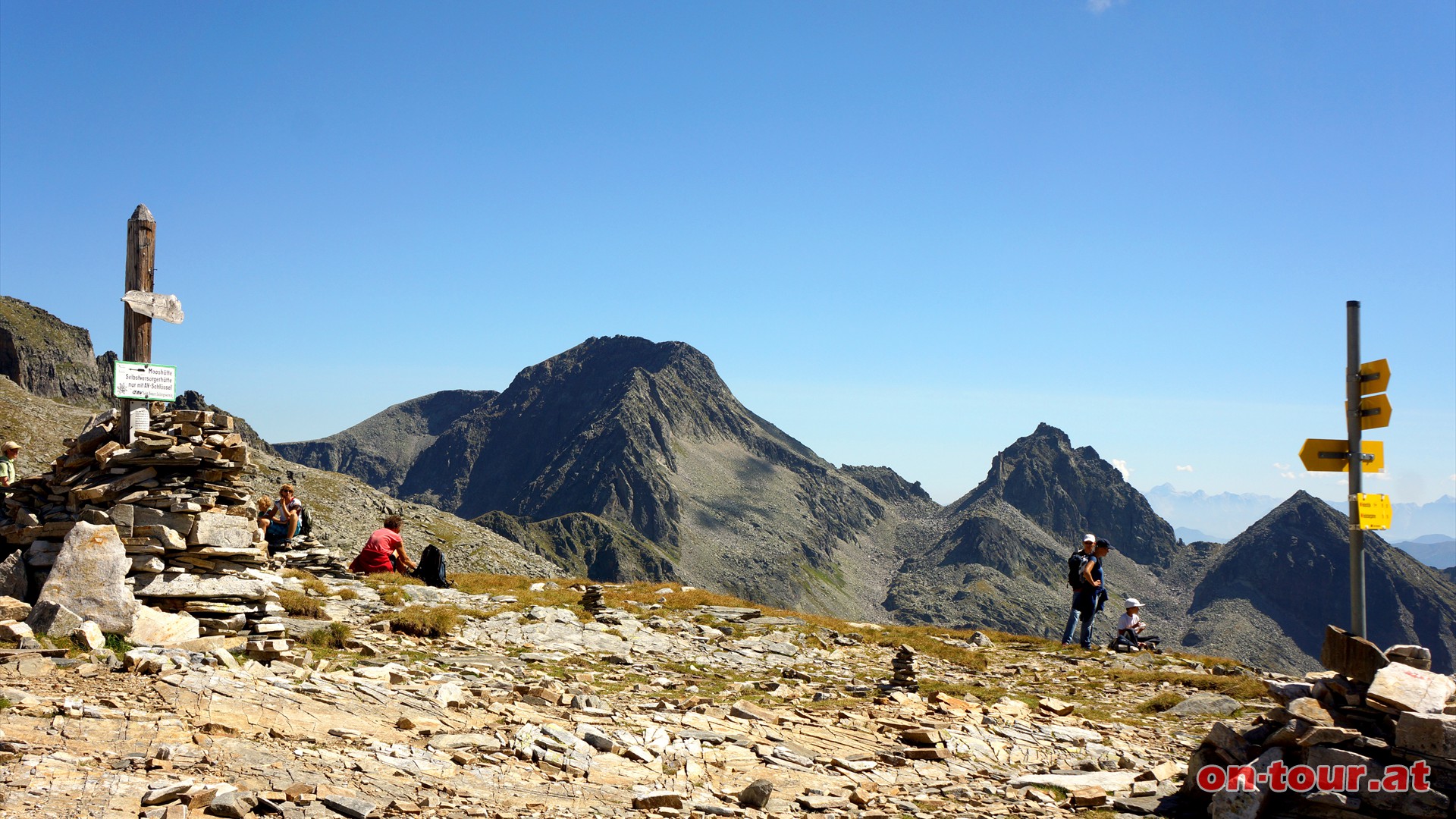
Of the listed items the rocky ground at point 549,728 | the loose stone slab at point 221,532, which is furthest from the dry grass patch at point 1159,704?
the loose stone slab at point 221,532

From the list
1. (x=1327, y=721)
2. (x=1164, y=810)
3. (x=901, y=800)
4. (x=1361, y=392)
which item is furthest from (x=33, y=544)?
(x=1361, y=392)

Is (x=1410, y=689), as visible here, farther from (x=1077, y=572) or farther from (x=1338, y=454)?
(x=1077, y=572)

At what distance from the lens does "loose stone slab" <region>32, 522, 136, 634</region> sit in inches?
539

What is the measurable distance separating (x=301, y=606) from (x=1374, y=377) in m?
19.6

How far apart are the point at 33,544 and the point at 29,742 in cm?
857

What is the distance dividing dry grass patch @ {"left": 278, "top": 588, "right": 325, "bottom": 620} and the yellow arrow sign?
19108 mm

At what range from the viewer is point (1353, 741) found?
10203 millimetres

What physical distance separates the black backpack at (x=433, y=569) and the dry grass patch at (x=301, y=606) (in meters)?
6.35

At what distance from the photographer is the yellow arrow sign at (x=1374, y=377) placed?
12.9 meters

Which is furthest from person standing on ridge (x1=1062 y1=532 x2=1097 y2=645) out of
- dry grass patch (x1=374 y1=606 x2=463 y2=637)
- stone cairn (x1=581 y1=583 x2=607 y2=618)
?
dry grass patch (x1=374 y1=606 x2=463 y2=637)

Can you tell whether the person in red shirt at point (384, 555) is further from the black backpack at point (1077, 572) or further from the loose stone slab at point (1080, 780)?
the loose stone slab at point (1080, 780)

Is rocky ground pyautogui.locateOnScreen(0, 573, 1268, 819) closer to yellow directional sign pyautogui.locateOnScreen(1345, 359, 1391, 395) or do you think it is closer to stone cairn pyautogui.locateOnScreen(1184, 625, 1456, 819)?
stone cairn pyautogui.locateOnScreen(1184, 625, 1456, 819)

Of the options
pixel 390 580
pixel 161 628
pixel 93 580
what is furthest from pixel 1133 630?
pixel 93 580

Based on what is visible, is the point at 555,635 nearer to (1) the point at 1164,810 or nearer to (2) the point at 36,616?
(2) the point at 36,616
